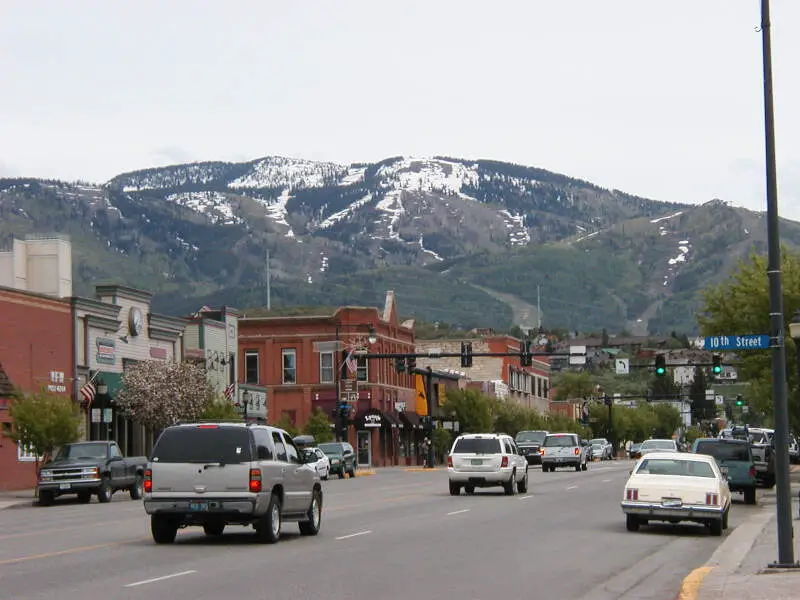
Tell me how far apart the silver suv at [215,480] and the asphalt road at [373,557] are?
44cm

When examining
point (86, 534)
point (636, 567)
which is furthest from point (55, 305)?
point (636, 567)

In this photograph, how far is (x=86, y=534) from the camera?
26141mm

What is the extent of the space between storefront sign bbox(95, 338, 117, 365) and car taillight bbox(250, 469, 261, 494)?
1605 inches

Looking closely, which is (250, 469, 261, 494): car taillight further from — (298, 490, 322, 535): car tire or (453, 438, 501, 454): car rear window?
(453, 438, 501, 454): car rear window

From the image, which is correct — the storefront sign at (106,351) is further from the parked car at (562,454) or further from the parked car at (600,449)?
the parked car at (600,449)

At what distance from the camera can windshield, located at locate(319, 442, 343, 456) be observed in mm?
64150

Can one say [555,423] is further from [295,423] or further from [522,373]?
[295,423]

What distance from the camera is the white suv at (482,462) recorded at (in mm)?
42406

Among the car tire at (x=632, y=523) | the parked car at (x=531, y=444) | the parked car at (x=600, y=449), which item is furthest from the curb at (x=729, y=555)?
the parked car at (x=600, y=449)

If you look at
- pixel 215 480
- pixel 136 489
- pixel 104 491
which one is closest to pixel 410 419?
pixel 136 489

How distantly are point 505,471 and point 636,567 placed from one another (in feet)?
72.4

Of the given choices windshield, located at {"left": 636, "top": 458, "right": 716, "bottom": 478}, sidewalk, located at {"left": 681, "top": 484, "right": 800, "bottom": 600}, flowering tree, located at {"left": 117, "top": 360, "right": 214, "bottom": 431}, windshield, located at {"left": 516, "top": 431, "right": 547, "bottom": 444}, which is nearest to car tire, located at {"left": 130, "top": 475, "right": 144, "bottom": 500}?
flowering tree, located at {"left": 117, "top": 360, "right": 214, "bottom": 431}

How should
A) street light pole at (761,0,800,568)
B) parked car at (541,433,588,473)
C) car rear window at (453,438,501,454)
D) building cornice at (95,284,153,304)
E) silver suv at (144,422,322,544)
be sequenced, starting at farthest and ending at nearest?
parked car at (541,433,588,473)
building cornice at (95,284,153,304)
car rear window at (453,438,501,454)
silver suv at (144,422,322,544)
street light pole at (761,0,800,568)

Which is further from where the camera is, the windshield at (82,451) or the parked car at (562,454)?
the parked car at (562,454)
